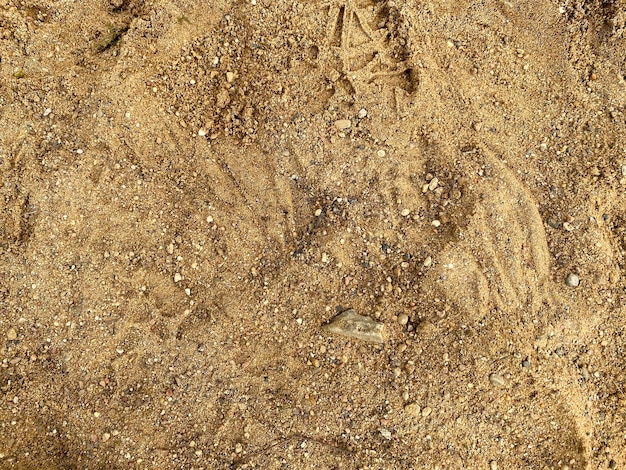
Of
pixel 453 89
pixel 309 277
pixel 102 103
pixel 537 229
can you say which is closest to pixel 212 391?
pixel 309 277

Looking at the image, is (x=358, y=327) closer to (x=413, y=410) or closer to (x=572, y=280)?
(x=413, y=410)

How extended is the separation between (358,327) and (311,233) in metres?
0.69

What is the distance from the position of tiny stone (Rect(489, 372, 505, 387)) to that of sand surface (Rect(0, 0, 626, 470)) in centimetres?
1

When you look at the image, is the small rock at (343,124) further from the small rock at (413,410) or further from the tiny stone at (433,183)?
the small rock at (413,410)

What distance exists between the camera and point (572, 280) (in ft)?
10.0

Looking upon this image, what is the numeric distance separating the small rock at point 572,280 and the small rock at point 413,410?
126 centimetres

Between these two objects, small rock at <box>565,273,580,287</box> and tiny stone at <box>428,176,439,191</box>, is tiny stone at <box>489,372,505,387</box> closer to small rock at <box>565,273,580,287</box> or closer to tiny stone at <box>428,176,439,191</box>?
small rock at <box>565,273,580,287</box>

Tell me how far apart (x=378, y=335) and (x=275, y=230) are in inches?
38.0

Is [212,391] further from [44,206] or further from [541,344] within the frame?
[541,344]

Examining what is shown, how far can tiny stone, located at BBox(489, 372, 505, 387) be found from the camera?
299 cm

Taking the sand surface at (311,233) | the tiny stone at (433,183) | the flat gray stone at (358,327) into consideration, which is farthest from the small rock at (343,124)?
the flat gray stone at (358,327)

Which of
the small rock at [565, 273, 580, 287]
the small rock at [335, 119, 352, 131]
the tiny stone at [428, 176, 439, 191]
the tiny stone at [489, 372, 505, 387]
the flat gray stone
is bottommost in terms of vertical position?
the tiny stone at [489, 372, 505, 387]

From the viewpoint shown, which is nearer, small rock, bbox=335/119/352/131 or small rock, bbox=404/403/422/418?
small rock, bbox=404/403/422/418

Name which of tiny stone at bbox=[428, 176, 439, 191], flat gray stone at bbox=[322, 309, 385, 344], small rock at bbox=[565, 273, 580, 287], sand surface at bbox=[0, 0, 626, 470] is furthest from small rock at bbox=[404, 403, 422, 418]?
tiny stone at bbox=[428, 176, 439, 191]
